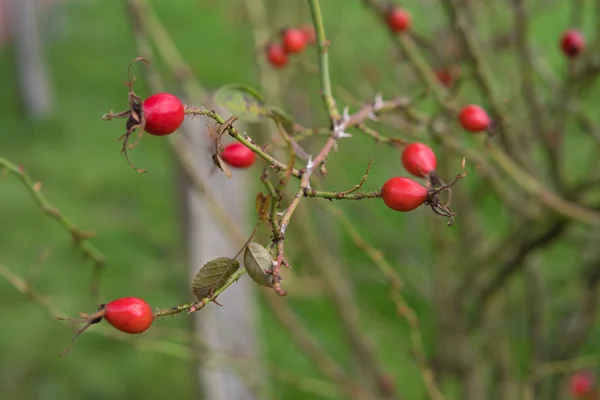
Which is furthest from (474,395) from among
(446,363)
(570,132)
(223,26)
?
(223,26)

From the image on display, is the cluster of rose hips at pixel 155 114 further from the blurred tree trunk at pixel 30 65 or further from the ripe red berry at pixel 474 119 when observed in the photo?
the blurred tree trunk at pixel 30 65

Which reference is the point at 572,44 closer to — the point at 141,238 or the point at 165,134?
the point at 165,134

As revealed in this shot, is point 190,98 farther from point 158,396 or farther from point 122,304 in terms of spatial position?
point 158,396

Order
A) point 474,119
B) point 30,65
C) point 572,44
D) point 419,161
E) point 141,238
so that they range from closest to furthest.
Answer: point 419,161 → point 474,119 → point 572,44 → point 141,238 → point 30,65

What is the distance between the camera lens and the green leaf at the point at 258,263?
0.50m

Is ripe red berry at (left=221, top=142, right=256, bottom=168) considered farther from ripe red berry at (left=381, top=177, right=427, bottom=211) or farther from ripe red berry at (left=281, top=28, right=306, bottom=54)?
ripe red berry at (left=281, top=28, right=306, bottom=54)

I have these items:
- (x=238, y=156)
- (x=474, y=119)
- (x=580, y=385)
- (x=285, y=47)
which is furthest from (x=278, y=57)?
(x=580, y=385)

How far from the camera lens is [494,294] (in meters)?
1.48

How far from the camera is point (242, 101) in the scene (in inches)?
28.1

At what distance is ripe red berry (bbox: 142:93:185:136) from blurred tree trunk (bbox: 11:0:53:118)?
5056 millimetres

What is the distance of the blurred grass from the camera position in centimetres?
261

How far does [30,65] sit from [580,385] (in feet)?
15.5

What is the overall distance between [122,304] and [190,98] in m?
1.03

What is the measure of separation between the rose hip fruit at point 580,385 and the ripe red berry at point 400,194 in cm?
151
